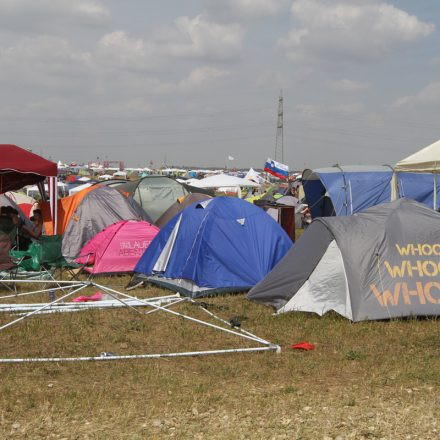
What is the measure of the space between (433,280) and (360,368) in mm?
2678

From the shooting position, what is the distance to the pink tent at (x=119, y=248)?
1284 cm

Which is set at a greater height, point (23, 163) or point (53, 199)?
point (23, 163)

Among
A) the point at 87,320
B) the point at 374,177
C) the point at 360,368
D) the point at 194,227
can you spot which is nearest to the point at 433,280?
the point at 360,368

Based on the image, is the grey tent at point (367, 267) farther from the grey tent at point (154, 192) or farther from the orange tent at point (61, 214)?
the grey tent at point (154, 192)

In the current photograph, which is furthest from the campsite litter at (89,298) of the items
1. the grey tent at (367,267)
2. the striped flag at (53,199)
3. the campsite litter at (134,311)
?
the striped flag at (53,199)

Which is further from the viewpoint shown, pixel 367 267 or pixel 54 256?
pixel 54 256

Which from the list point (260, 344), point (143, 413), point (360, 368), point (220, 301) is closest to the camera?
point (143, 413)

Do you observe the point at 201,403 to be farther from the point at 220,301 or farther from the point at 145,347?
the point at 220,301

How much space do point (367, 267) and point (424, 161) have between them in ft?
17.2

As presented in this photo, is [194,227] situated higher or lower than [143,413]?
higher

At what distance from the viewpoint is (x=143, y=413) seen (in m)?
5.11

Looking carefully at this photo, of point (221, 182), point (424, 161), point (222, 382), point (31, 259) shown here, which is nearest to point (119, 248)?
point (31, 259)

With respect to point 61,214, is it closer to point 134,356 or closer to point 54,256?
point 54,256

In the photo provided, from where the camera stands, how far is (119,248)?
12.9 m
